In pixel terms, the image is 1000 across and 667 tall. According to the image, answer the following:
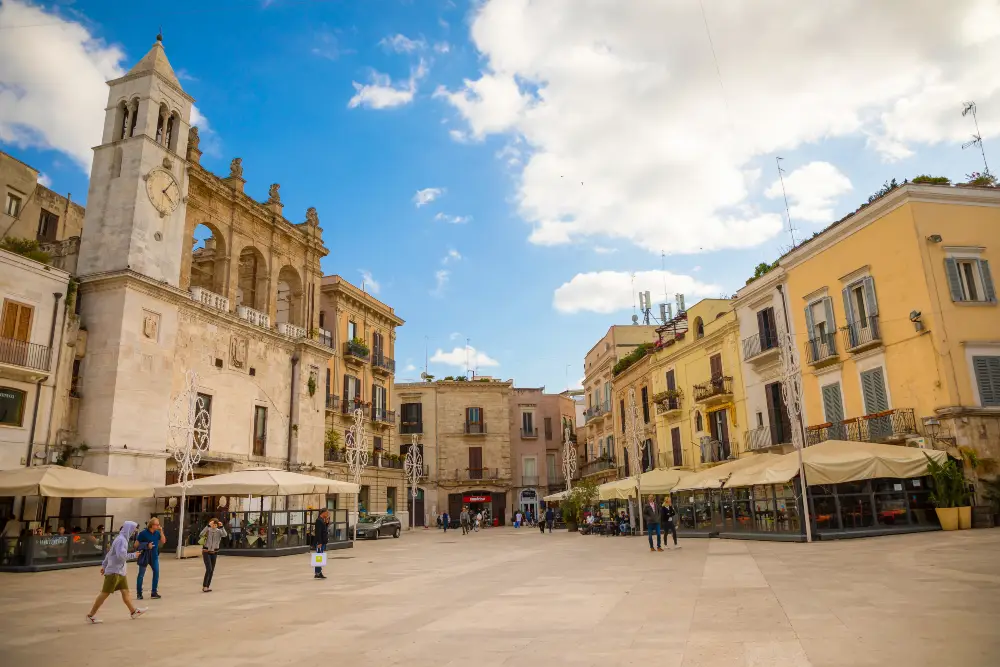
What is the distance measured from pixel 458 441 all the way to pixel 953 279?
39003 millimetres

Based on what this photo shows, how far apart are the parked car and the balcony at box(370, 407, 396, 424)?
22.0 feet

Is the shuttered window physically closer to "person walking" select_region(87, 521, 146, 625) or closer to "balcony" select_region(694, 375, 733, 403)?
"balcony" select_region(694, 375, 733, 403)

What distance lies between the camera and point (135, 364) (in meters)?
23.0

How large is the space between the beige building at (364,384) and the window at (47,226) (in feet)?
39.6

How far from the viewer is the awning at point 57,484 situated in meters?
17.0

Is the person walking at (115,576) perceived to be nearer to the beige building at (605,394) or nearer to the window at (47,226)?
the window at (47,226)

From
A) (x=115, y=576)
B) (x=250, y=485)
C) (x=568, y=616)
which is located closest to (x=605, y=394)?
(x=250, y=485)

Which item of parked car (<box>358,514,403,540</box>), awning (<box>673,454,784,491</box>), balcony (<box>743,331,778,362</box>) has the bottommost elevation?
parked car (<box>358,514,403,540</box>)

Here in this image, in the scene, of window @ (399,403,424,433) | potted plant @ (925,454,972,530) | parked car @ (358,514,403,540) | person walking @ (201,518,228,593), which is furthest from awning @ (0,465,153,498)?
window @ (399,403,424,433)

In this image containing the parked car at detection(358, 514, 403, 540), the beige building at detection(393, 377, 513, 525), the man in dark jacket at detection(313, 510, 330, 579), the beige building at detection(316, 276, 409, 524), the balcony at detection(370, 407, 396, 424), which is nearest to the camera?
the man in dark jacket at detection(313, 510, 330, 579)

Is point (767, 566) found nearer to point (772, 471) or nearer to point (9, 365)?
point (772, 471)

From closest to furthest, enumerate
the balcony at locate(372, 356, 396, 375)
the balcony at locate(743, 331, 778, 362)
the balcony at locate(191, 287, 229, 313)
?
the balcony at locate(191, 287, 229, 313) < the balcony at locate(743, 331, 778, 362) < the balcony at locate(372, 356, 396, 375)

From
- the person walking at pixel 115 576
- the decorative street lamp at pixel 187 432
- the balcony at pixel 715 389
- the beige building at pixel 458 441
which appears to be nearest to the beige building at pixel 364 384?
the beige building at pixel 458 441

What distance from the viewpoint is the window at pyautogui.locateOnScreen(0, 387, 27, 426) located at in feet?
65.5
